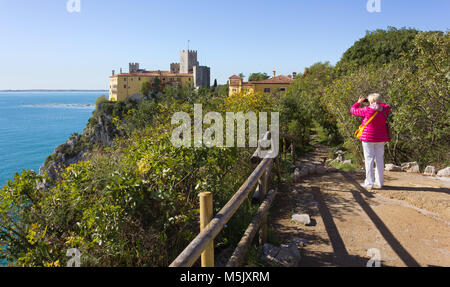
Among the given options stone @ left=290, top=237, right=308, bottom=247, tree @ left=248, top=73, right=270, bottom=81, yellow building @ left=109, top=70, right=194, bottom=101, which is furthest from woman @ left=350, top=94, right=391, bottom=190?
tree @ left=248, top=73, right=270, bottom=81

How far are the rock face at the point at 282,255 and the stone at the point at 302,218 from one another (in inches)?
35.1

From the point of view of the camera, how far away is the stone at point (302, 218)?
421cm

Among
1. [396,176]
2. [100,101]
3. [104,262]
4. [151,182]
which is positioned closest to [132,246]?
[104,262]

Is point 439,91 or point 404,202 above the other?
point 439,91

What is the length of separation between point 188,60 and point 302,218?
281 ft

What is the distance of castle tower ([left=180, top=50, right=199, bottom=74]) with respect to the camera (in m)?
85.5

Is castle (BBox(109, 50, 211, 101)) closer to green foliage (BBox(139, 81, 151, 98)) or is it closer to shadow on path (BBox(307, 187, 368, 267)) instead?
green foliage (BBox(139, 81, 151, 98))

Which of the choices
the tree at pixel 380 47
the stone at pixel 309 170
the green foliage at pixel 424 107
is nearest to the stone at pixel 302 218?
the stone at pixel 309 170

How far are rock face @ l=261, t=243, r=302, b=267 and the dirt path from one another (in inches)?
5.2

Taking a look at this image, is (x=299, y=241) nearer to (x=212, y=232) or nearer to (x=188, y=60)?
(x=212, y=232)

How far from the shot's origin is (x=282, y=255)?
10.4ft
